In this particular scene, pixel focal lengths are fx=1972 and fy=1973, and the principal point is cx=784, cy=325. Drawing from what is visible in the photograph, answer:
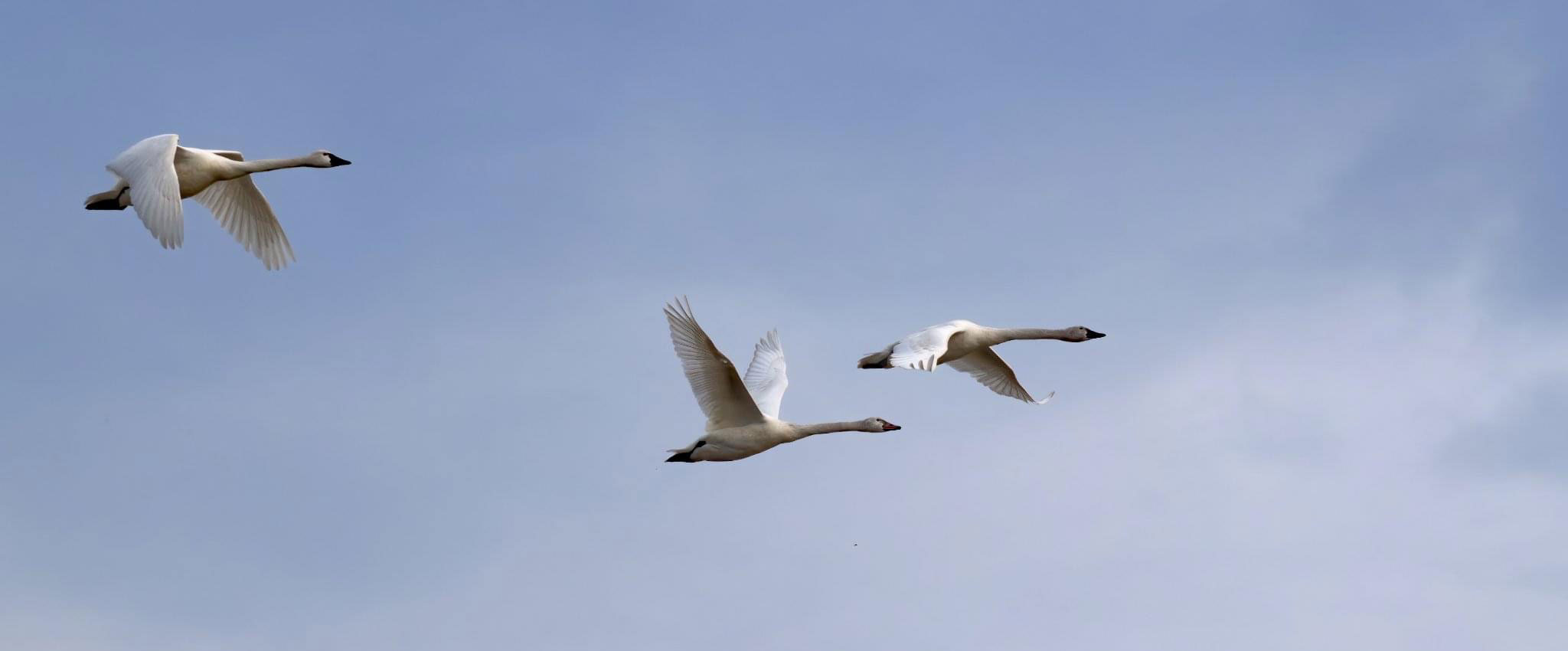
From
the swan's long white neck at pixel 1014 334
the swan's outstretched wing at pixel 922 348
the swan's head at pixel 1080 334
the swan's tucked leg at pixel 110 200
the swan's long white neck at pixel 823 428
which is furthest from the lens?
the swan's head at pixel 1080 334

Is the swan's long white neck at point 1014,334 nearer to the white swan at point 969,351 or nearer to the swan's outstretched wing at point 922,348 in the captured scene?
the white swan at point 969,351

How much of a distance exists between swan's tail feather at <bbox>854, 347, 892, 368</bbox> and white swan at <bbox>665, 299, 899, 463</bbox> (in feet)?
2.95

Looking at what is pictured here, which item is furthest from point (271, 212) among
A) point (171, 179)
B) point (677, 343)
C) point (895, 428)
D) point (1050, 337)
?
point (1050, 337)

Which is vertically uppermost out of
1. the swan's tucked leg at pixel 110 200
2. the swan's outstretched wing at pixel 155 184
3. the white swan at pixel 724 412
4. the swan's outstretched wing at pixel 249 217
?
the swan's outstretched wing at pixel 249 217

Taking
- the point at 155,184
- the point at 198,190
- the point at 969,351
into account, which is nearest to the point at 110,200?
the point at 198,190

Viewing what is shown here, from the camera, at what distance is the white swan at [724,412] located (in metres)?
27.3

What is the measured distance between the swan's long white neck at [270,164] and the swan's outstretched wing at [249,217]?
2.31 feet

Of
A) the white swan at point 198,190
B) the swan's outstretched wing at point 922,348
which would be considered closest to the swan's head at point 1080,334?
the swan's outstretched wing at point 922,348

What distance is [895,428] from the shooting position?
30.4m

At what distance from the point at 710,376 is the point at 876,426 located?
3.43 m

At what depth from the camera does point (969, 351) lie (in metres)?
32.8

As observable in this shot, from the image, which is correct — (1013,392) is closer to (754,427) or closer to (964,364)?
(964,364)

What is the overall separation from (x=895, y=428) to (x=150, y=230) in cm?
1136

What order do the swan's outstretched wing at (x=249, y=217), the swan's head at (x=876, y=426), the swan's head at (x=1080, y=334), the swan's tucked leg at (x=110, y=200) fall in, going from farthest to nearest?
the swan's head at (x=1080, y=334) < the swan's outstretched wing at (x=249, y=217) < the swan's head at (x=876, y=426) < the swan's tucked leg at (x=110, y=200)
